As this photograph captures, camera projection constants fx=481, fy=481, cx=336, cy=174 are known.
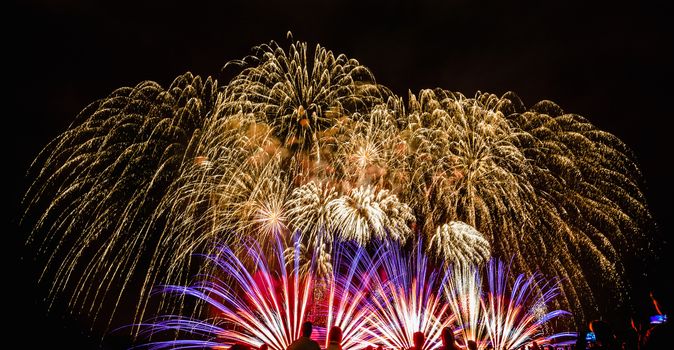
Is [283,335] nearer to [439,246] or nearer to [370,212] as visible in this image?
[370,212]

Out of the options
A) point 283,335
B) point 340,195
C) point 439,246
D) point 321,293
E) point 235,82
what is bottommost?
point 283,335

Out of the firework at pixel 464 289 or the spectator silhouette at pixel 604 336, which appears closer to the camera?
the spectator silhouette at pixel 604 336

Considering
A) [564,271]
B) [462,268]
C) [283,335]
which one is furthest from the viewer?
[462,268]

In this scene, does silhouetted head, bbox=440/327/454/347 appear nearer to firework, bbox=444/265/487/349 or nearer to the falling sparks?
the falling sparks

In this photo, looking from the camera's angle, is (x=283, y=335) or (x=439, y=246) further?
(x=439, y=246)

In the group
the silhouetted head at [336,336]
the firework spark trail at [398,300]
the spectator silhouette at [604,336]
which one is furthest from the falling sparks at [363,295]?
the spectator silhouette at [604,336]

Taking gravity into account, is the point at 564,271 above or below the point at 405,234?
below

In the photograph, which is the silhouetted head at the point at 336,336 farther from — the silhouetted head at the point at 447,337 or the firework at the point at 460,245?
the firework at the point at 460,245

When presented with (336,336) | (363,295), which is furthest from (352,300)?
(336,336)

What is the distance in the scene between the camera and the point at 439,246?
22000 mm

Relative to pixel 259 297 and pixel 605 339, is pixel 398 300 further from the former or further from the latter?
pixel 605 339

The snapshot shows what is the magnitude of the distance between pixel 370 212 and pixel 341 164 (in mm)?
2342

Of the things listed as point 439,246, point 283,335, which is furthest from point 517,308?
point 283,335

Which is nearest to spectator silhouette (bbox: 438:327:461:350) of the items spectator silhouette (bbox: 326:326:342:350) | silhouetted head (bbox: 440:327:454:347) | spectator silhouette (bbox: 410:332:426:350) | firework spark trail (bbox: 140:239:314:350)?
silhouetted head (bbox: 440:327:454:347)
